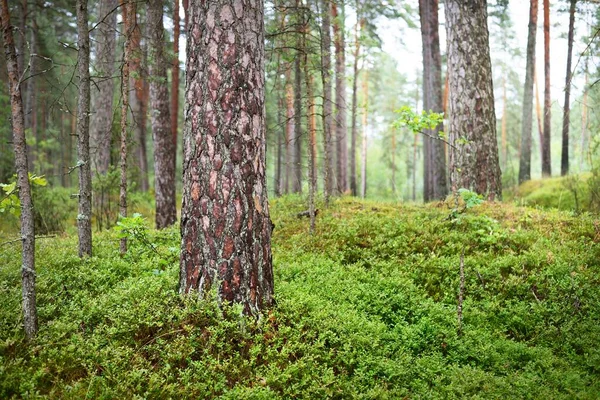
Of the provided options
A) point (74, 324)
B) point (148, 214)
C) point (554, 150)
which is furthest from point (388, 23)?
point (554, 150)

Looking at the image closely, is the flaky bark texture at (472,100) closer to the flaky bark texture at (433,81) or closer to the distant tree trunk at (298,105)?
the distant tree trunk at (298,105)

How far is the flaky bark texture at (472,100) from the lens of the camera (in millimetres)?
7590

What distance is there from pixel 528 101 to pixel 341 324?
1645 centimetres

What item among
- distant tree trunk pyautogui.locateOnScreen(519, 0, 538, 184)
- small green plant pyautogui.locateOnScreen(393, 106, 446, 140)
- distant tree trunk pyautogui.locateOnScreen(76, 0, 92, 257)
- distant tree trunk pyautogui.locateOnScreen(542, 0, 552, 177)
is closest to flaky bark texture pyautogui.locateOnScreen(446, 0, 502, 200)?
small green plant pyautogui.locateOnScreen(393, 106, 446, 140)

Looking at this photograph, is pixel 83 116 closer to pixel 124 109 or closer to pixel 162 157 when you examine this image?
pixel 124 109

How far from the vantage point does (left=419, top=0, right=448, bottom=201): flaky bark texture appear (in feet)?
41.4

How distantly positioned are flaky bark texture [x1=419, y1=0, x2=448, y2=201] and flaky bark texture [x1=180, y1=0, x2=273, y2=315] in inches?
373

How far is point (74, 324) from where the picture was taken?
3.80 meters

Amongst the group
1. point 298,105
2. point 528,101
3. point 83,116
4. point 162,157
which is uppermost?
point 528,101

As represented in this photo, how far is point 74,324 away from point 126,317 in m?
0.48

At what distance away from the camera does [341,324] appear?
4.15 m

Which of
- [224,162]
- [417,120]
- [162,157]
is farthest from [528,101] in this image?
[224,162]

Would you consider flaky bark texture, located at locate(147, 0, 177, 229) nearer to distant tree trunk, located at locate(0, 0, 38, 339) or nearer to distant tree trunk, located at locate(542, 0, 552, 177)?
distant tree trunk, located at locate(0, 0, 38, 339)

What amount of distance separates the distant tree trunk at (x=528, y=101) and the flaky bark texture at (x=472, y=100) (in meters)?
9.84
